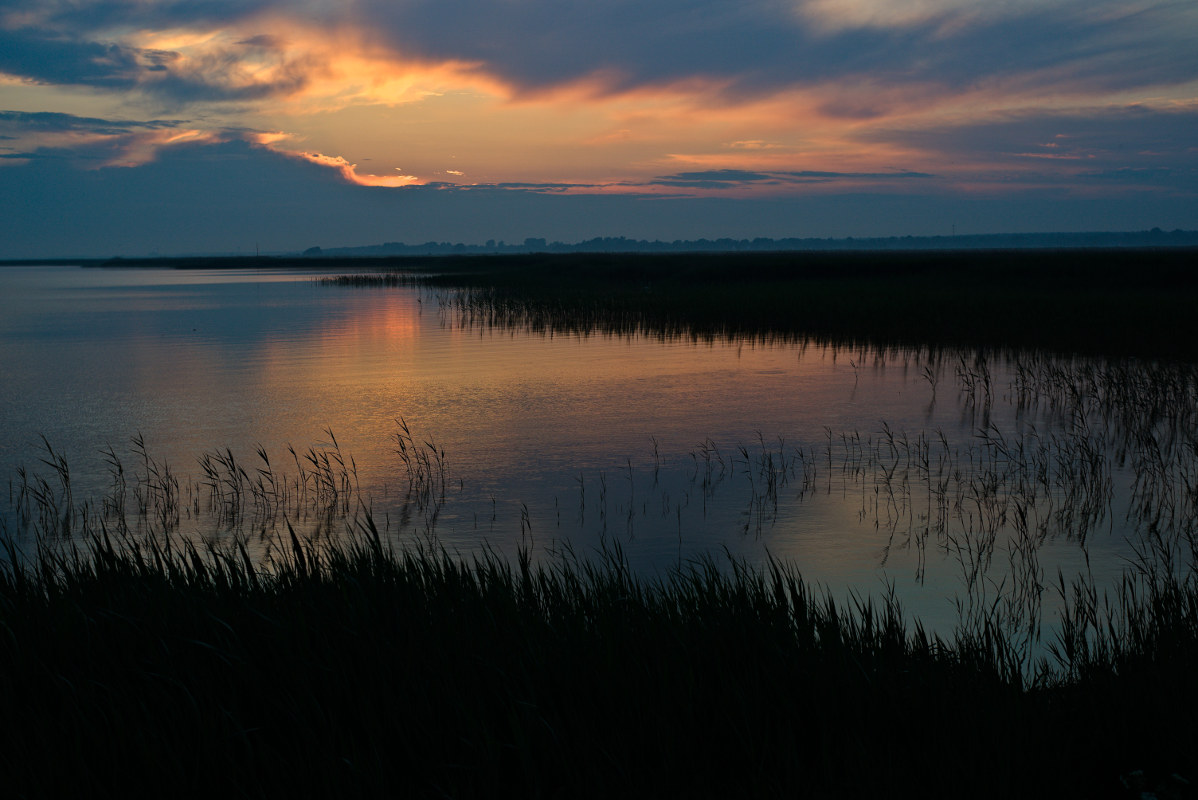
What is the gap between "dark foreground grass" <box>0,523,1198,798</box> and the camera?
4.36 meters

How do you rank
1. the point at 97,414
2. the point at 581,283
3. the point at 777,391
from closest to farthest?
1. the point at 97,414
2. the point at 777,391
3. the point at 581,283

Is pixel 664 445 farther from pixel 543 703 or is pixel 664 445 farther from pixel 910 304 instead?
pixel 910 304

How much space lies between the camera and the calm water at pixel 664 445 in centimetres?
1034

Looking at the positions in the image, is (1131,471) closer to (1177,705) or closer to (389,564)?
(1177,705)

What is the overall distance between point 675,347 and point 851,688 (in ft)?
79.7

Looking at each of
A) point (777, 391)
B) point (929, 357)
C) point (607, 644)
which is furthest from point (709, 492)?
point (929, 357)

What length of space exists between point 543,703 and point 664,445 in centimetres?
1050

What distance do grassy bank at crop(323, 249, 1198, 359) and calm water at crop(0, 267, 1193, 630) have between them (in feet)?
13.9

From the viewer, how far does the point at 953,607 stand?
8352 mm

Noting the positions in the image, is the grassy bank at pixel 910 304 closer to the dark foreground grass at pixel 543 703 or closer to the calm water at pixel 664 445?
the calm water at pixel 664 445

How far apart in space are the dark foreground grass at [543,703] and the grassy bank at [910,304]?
2183cm

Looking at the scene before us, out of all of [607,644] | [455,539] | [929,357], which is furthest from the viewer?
[929,357]

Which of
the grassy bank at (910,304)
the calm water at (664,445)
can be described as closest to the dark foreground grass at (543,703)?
the calm water at (664,445)

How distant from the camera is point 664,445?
15328mm
